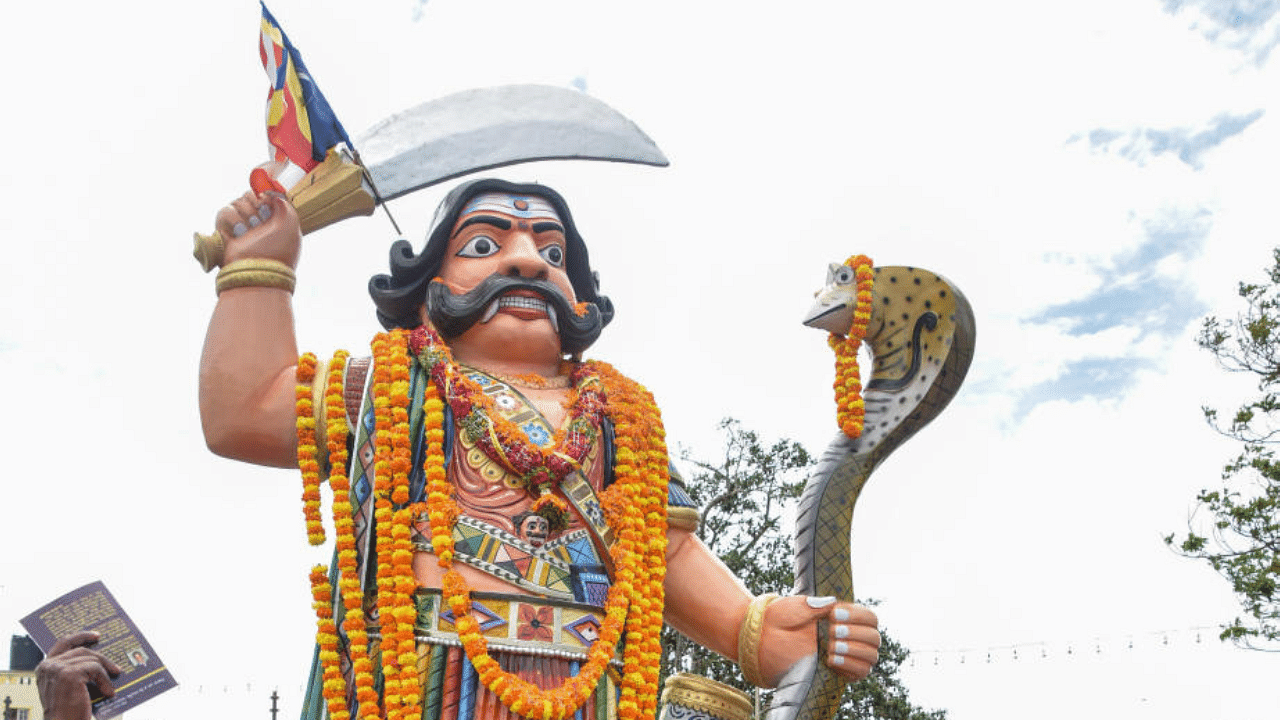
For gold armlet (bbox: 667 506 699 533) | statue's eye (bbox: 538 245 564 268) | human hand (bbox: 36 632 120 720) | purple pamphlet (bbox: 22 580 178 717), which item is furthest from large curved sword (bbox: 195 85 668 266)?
human hand (bbox: 36 632 120 720)

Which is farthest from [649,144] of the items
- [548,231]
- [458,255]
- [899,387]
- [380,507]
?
[380,507]

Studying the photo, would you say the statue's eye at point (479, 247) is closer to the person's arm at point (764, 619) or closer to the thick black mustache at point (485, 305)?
the thick black mustache at point (485, 305)

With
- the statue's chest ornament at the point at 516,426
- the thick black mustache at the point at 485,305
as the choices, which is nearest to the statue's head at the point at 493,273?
the thick black mustache at the point at 485,305

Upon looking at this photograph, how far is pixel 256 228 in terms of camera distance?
4336mm

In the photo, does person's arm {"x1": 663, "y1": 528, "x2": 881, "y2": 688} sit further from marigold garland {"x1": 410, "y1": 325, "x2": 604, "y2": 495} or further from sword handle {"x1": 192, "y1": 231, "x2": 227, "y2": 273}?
sword handle {"x1": 192, "y1": 231, "x2": 227, "y2": 273}

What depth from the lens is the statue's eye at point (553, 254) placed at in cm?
468

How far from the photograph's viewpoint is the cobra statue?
454 centimetres

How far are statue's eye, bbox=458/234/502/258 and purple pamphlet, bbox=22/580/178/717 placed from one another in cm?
167

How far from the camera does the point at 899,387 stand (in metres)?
4.70

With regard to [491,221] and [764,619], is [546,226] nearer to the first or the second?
[491,221]

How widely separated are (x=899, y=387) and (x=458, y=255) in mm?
1661

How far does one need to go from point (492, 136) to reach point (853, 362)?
1601 mm

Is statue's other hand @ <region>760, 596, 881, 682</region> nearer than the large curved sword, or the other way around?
statue's other hand @ <region>760, 596, 881, 682</region>

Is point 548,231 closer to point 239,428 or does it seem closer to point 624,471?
point 624,471
